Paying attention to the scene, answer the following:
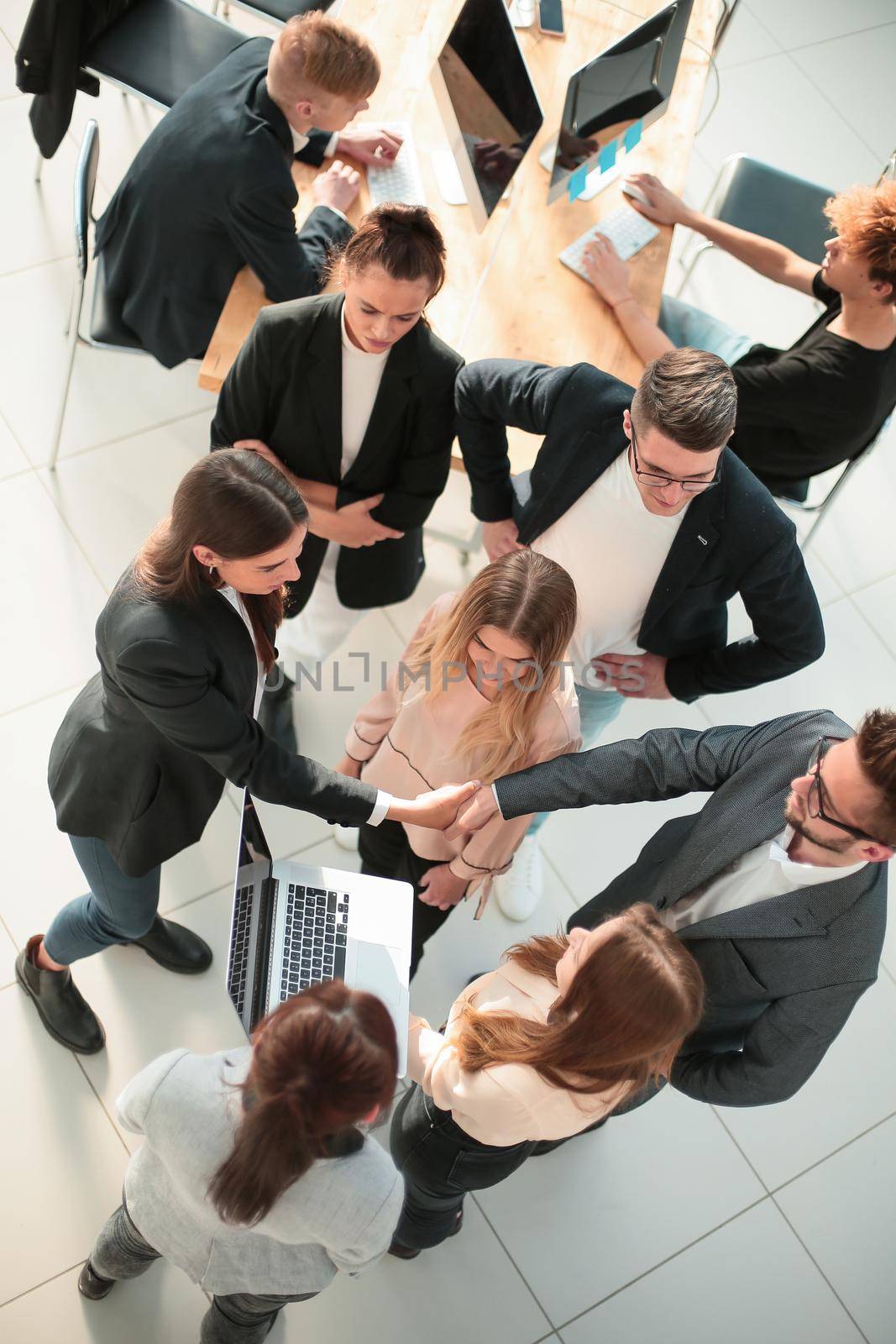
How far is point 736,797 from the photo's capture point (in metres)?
2.01

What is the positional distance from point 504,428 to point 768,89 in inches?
138

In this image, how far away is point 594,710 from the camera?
2.86 m

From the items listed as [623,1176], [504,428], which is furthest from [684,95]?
→ [623,1176]

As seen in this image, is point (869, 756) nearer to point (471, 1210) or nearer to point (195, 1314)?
point (471, 1210)

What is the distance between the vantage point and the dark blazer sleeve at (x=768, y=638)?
2.30m

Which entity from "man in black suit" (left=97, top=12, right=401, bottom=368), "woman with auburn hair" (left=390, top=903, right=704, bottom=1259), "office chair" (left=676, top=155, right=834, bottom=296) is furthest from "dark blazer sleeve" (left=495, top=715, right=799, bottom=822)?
"office chair" (left=676, top=155, right=834, bottom=296)

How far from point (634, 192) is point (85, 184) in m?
1.56

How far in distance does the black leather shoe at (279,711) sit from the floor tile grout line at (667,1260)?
63.7 inches

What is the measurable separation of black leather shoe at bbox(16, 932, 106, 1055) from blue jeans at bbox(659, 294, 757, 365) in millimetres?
2476

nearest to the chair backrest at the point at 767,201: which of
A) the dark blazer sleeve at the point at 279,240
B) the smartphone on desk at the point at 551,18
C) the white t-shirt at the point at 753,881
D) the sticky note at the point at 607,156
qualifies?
the smartphone on desk at the point at 551,18

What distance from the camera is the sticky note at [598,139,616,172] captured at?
9.61ft

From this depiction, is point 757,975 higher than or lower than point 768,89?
lower

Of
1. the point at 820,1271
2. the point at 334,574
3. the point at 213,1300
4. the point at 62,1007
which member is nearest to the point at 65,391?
the point at 334,574

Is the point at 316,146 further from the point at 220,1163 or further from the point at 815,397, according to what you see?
the point at 220,1163
